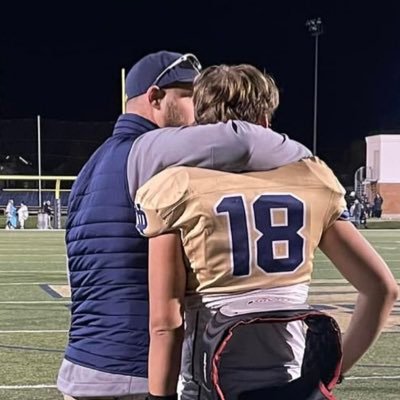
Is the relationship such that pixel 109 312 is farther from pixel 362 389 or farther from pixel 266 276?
pixel 362 389

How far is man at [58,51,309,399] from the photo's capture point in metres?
2.23

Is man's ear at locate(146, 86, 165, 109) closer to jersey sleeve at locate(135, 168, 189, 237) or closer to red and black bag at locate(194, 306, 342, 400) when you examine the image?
jersey sleeve at locate(135, 168, 189, 237)

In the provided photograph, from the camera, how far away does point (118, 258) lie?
7.33ft

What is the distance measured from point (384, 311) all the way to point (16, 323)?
674 cm

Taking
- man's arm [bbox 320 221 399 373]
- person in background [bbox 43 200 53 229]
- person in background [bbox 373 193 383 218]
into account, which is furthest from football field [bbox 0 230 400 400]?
person in background [bbox 373 193 383 218]

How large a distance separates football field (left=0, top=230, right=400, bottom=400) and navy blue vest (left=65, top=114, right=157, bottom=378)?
11.0ft

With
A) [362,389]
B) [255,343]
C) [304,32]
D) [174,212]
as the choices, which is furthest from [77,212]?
[304,32]

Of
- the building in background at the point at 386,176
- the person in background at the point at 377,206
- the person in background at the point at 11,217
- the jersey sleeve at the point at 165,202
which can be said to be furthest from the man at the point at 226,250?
the building in background at the point at 386,176

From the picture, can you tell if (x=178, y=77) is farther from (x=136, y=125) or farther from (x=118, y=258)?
(x=118, y=258)

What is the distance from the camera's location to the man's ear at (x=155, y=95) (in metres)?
2.28

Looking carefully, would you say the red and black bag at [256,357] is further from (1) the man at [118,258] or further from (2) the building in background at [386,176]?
(2) the building in background at [386,176]

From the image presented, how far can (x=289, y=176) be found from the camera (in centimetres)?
201

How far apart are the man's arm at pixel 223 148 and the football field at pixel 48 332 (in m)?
3.72

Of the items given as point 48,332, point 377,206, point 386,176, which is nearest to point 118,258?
point 48,332
